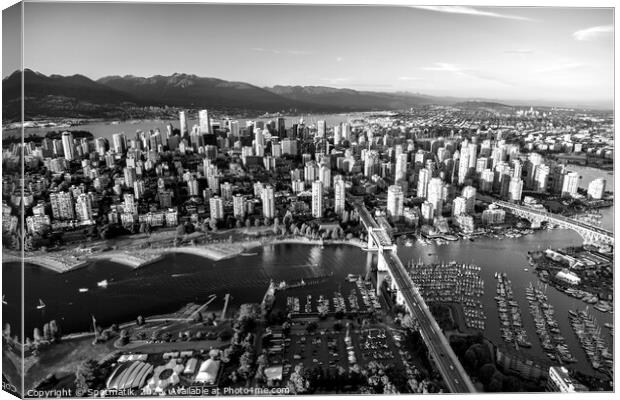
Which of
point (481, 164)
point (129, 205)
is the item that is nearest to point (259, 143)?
point (129, 205)

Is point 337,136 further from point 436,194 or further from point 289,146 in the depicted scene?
point 436,194

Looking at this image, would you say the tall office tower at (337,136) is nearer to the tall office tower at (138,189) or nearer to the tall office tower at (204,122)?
the tall office tower at (204,122)

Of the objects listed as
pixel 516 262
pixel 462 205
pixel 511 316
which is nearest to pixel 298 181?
pixel 462 205

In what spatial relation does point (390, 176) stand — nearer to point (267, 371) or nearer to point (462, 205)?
point (462, 205)

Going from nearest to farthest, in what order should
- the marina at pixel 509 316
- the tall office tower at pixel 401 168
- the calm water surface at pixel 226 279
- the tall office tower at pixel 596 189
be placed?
the marina at pixel 509 316 < the calm water surface at pixel 226 279 < the tall office tower at pixel 596 189 < the tall office tower at pixel 401 168

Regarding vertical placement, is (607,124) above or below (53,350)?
above

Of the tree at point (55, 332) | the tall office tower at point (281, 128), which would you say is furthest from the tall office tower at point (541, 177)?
the tree at point (55, 332)
